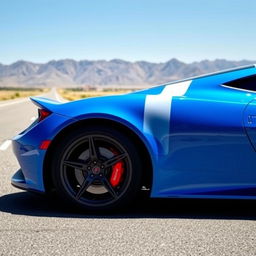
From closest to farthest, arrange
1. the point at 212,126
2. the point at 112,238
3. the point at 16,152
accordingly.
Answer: the point at 112,238 → the point at 212,126 → the point at 16,152

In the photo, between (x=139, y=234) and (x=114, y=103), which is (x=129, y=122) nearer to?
(x=114, y=103)

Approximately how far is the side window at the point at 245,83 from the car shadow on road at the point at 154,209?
1037 mm

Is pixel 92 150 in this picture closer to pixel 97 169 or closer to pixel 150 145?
pixel 97 169

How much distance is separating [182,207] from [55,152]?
1220 mm

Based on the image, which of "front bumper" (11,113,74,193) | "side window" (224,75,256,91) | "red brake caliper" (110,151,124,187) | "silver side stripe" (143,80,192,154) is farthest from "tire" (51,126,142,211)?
"side window" (224,75,256,91)

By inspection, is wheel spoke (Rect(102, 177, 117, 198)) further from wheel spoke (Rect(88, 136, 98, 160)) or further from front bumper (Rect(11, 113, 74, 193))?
front bumper (Rect(11, 113, 74, 193))

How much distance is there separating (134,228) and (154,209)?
619mm

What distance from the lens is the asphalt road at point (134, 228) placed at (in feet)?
9.94

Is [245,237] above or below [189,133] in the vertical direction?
below

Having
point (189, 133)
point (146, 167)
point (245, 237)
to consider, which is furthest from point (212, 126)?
point (245, 237)

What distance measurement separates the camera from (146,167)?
3871 millimetres

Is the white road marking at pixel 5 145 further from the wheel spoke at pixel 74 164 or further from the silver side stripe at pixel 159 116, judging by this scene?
the silver side stripe at pixel 159 116

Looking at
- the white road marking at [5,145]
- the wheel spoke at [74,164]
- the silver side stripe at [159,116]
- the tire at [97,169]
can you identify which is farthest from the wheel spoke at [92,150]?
the white road marking at [5,145]

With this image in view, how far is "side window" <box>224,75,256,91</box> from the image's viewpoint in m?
3.94
